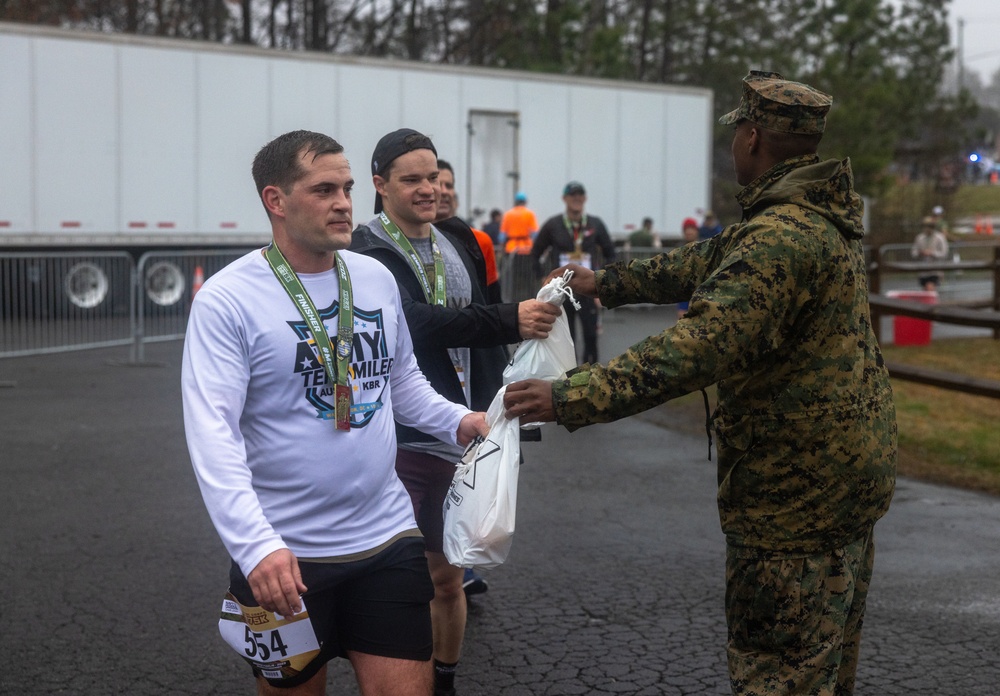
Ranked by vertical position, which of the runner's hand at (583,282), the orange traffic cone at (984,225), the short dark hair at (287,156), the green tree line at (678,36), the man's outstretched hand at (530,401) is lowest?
the man's outstretched hand at (530,401)

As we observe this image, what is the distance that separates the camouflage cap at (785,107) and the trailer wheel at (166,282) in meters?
17.1

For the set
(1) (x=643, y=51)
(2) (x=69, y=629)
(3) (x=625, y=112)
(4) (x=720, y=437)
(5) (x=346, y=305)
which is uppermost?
(1) (x=643, y=51)

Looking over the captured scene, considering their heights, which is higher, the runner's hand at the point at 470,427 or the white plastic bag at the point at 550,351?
the white plastic bag at the point at 550,351

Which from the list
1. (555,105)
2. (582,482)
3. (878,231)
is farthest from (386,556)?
(878,231)

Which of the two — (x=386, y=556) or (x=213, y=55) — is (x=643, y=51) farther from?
(x=386, y=556)

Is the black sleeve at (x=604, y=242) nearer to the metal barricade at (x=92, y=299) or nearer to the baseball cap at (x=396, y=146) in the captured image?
the metal barricade at (x=92, y=299)

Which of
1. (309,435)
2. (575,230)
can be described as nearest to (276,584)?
(309,435)

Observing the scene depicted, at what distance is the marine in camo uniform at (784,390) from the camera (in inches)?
119

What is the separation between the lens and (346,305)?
10.6 ft

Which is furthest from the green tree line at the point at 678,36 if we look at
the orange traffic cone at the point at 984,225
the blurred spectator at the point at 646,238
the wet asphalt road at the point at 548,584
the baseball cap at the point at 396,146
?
the baseball cap at the point at 396,146

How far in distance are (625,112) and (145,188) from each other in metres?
9.88

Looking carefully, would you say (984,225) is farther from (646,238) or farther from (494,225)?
(494,225)

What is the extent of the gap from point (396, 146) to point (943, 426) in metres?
7.27

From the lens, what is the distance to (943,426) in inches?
404
